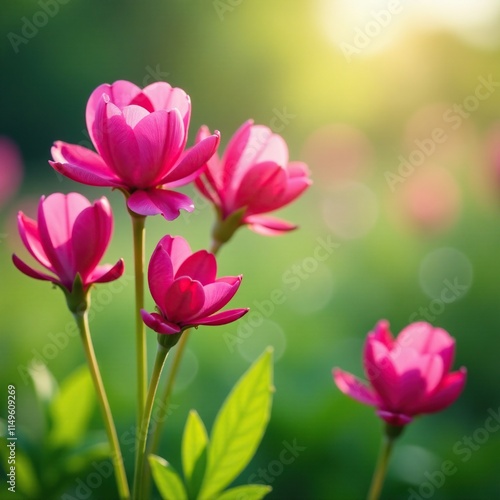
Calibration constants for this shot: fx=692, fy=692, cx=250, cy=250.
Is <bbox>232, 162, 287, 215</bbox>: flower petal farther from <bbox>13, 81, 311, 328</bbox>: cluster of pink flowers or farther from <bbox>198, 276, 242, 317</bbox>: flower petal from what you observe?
<bbox>198, 276, 242, 317</bbox>: flower petal

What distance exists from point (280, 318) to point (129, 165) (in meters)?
1.37

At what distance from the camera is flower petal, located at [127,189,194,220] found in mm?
571

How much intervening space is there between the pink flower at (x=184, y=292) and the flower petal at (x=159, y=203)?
2cm

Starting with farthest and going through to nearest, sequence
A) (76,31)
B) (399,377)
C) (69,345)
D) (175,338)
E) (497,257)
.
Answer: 1. (76,31)
2. (497,257)
3. (69,345)
4. (399,377)
5. (175,338)

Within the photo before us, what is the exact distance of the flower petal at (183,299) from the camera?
22.1 inches

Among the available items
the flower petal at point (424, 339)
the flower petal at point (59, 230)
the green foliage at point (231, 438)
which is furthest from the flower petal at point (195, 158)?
the flower petal at point (424, 339)

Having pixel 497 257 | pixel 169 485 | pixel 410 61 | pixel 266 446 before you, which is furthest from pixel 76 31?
pixel 169 485

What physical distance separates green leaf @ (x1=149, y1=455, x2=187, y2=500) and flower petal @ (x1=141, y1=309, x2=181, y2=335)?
6.1 inches

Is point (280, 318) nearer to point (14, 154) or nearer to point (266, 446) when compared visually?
point (266, 446)

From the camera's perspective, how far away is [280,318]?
6.30 ft

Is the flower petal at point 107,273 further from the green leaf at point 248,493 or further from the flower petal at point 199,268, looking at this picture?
the green leaf at point 248,493

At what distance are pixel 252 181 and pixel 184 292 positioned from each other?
0.19m

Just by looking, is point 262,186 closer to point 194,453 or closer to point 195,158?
point 195,158

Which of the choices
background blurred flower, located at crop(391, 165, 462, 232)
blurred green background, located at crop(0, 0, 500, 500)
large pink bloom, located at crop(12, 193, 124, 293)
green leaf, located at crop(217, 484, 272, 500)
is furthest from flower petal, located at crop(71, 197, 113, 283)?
background blurred flower, located at crop(391, 165, 462, 232)
